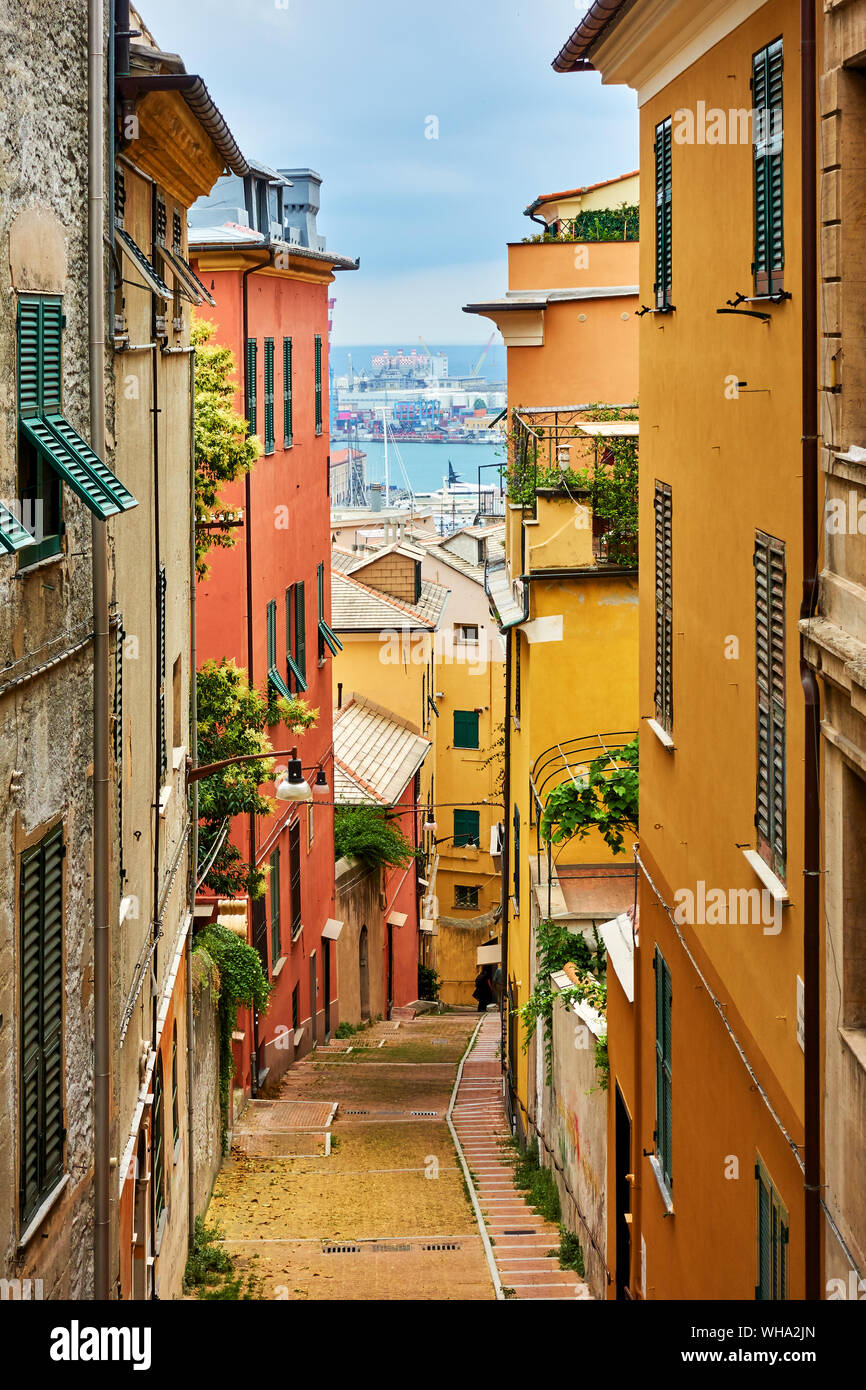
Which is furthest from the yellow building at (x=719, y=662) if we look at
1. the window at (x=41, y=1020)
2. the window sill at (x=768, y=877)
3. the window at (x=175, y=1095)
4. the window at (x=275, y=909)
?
the window at (x=275, y=909)

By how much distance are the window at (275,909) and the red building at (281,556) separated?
5 cm

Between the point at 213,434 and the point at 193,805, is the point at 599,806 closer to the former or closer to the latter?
the point at 193,805

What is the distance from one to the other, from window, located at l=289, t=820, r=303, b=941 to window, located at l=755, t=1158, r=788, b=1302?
19.8 m

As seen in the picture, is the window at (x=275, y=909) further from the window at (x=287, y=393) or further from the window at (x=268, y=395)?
the window at (x=287, y=393)

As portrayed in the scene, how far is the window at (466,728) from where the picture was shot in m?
53.0

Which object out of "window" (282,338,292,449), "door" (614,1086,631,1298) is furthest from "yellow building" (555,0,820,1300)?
"window" (282,338,292,449)

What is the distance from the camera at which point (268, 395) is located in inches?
1022

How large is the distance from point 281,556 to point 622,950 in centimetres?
1474

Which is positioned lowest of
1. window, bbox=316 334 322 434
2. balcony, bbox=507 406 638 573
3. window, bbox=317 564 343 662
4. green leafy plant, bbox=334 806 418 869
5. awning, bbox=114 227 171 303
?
green leafy plant, bbox=334 806 418 869

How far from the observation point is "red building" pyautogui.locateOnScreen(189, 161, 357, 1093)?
23.4 m

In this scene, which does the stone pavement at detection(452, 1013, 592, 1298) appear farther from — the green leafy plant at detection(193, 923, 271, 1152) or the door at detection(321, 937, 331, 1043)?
the green leafy plant at detection(193, 923, 271, 1152)

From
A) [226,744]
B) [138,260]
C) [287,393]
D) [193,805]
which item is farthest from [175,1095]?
[287,393]

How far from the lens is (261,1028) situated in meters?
25.3

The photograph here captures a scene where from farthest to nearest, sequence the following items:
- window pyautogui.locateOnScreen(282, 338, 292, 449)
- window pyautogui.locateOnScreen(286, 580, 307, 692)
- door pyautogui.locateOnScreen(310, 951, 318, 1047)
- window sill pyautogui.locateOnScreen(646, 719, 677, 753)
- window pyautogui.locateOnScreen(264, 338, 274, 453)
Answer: door pyautogui.locateOnScreen(310, 951, 318, 1047) → window pyautogui.locateOnScreen(286, 580, 307, 692) → window pyautogui.locateOnScreen(282, 338, 292, 449) → window pyautogui.locateOnScreen(264, 338, 274, 453) → window sill pyautogui.locateOnScreen(646, 719, 677, 753)
